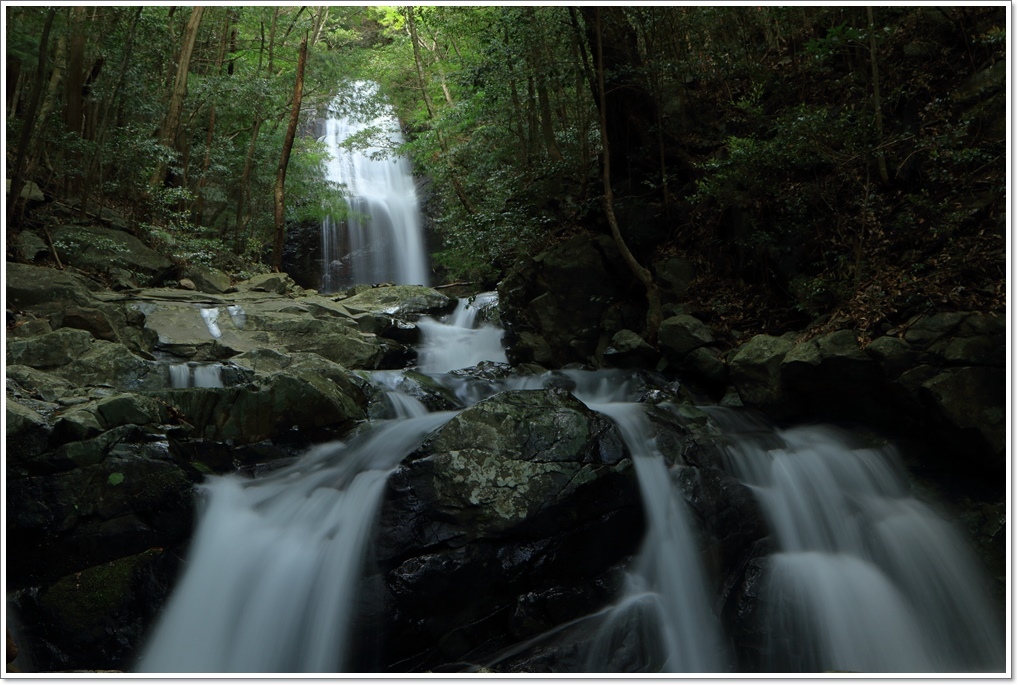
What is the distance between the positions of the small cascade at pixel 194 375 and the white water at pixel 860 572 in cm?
456

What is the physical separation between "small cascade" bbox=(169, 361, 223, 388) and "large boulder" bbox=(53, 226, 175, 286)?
335 centimetres

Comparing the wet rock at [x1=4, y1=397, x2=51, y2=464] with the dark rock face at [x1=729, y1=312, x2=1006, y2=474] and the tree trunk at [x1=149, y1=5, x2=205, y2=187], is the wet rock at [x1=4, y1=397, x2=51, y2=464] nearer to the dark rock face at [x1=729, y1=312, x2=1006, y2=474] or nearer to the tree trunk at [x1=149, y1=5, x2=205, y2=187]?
the dark rock face at [x1=729, y1=312, x2=1006, y2=474]

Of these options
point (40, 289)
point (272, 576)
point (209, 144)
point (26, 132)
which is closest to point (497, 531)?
point (272, 576)

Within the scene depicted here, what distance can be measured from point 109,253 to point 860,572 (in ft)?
Result: 30.2

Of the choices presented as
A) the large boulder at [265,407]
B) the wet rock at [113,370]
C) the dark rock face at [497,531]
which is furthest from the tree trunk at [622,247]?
the wet rock at [113,370]

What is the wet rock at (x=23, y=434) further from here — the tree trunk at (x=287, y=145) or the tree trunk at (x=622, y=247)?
the tree trunk at (x=287, y=145)

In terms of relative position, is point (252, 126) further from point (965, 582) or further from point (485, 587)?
point (965, 582)

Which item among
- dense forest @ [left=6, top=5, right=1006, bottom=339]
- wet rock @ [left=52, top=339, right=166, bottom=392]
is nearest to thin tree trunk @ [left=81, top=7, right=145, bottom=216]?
dense forest @ [left=6, top=5, right=1006, bottom=339]

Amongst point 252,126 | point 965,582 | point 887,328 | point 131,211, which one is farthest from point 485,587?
point 252,126

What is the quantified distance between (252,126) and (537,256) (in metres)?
8.37

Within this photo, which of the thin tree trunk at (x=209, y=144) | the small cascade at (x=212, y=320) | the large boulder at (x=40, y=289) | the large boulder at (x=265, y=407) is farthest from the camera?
the thin tree trunk at (x=209, y=144)

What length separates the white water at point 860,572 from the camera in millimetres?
4082

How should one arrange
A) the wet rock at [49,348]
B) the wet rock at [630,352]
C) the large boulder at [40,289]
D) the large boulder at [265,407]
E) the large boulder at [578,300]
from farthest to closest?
the large boulder at [578,300] → the wet rock at [630,352] → the large boulder at [40,289] → the wet rock at [49,348] → the large boulder at [265,407]

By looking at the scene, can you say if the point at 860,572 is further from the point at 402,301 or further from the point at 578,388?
the point at 402,301
